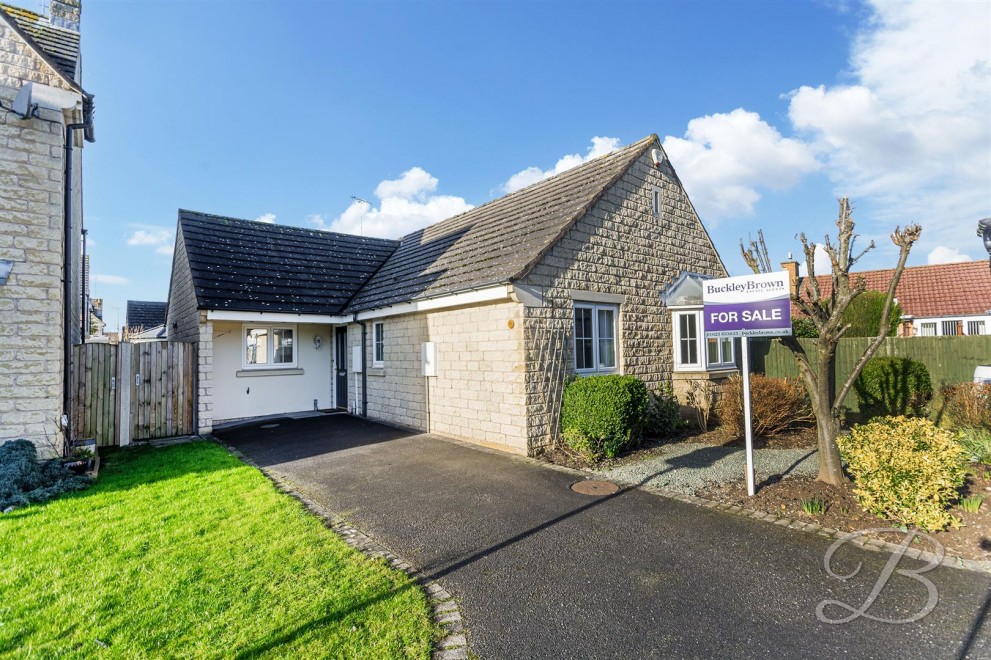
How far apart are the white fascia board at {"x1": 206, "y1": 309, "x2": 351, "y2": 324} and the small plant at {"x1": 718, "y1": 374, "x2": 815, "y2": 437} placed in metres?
10.4

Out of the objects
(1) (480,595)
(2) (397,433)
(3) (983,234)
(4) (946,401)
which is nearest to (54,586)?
(1) (480,595)

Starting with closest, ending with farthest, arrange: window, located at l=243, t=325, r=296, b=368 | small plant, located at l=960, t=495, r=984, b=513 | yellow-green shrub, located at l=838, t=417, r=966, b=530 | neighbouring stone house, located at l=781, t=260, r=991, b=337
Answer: yellow-green shrub, located at l=838, t=417, r=966, b=530, small plant, located at l=960, t=495, r=984, b=513, window, located at l=243, t=325, r=296, b=368, neighbouring stone house, located at l=781, t=260, r=991, b=337

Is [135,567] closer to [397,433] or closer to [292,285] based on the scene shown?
[397,433]

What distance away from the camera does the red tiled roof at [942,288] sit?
24.1 metres

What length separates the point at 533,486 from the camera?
7.19 meters

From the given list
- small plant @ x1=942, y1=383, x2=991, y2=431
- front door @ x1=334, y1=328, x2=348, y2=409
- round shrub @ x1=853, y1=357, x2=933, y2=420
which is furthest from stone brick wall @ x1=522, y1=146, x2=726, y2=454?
front door @ x1=334, y1=328, x2=348, y2=409

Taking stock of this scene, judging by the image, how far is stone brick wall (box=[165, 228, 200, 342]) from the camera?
502 inches

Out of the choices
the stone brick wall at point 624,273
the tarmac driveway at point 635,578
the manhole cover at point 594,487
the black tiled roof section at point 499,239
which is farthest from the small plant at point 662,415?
the black tiled roof section at point 499,239

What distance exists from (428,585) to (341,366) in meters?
12.1

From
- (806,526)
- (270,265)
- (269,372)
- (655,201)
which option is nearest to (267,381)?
(269,372)

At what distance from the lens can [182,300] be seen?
1477cm

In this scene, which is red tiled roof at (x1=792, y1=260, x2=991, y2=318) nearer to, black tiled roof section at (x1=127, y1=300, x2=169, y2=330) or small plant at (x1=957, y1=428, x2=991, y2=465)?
small plant at (x1=957, y1=428, x2=991, y2=465)

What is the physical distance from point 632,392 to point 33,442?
10.2 m

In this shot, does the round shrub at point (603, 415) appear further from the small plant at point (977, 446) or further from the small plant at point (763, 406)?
the small plant at point (977, 446)
